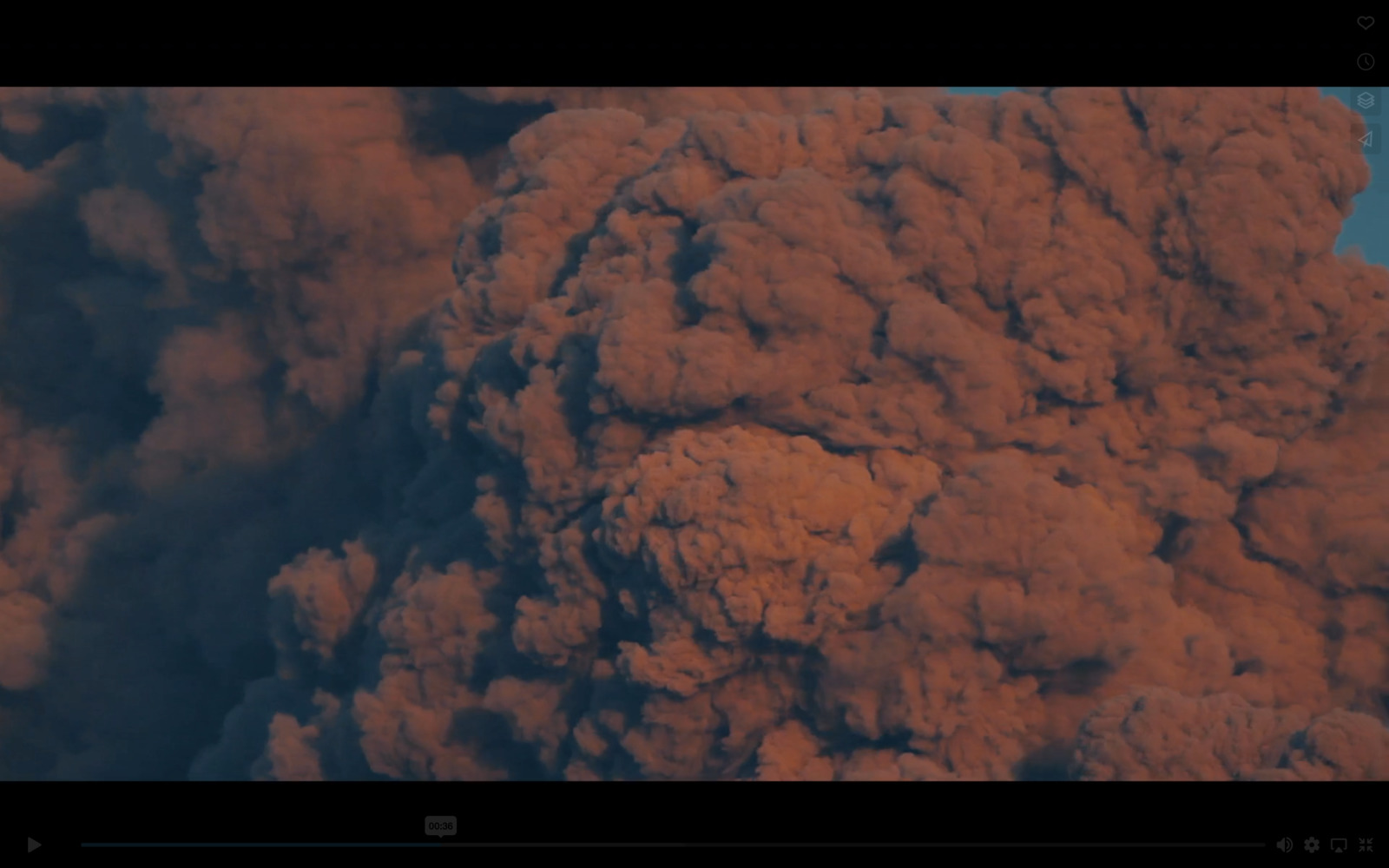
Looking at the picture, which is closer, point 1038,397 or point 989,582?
point 989,582

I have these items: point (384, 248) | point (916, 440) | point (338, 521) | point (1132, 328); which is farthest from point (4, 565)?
point (1132, 328)

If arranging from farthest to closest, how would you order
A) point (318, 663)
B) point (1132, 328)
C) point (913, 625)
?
point (318, 663) → point (1132, 328) → point (913, 625)

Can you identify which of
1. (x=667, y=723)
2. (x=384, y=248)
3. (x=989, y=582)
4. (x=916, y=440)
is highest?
(x=384, y=248)

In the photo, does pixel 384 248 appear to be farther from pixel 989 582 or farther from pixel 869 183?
pixel 989 582
